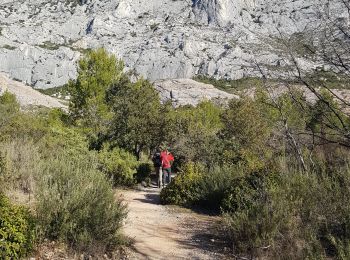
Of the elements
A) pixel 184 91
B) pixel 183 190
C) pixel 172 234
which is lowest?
pixel 172 234

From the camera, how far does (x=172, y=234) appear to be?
22.3 feet

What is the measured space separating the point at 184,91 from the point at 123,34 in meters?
37.4

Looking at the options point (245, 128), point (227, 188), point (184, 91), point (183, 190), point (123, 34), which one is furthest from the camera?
point (123, 34)

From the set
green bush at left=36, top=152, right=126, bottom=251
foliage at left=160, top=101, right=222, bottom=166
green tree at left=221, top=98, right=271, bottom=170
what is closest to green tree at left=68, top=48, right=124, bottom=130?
foliage at left=160, top=101, right=222, bottom=166

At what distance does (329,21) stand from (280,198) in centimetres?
274

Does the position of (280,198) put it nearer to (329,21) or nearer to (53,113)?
(329,21)

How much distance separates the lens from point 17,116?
52.0 feet

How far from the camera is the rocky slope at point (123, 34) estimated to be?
112875 millimetres

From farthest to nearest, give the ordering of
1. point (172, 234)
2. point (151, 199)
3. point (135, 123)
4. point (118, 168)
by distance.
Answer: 1. point (135, 123)
2. point (118, 168)
3. point (151, 199)
4. point (172, 234)

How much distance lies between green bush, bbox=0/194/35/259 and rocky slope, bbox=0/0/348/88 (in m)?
103

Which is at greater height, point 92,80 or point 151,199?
point 92,80

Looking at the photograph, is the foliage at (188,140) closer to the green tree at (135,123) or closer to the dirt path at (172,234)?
the green tree at (135,123)

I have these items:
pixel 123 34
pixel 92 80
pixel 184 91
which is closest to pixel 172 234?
pixel 92 80

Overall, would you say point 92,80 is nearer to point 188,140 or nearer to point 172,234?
point 188,140
